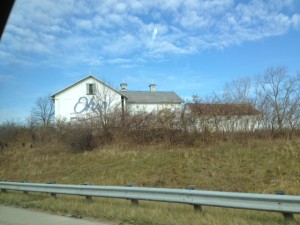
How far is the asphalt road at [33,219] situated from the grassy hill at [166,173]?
61cm

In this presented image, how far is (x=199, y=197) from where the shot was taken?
9438mm

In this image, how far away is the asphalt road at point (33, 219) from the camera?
31.9ft

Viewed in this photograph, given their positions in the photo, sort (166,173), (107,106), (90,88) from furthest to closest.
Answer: (90,88), (107,106), (166,173)

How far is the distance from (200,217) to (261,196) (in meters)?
1.51

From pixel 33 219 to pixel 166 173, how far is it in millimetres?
9258

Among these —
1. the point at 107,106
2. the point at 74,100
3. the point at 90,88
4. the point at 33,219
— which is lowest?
the point at 33,219

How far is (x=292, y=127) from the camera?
25172mm

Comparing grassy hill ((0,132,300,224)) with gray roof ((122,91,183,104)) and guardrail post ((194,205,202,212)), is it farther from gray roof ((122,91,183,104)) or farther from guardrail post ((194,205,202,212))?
gray roof ((122,91,183,104))

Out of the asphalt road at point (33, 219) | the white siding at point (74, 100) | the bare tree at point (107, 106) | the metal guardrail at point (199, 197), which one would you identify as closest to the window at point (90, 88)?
the white siding at point (74, 100)

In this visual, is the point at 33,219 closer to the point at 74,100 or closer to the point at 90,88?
the point at 74,100

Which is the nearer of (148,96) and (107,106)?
(107,106)

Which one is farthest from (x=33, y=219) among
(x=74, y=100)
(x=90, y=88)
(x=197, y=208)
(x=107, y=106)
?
(x=90, y=88)

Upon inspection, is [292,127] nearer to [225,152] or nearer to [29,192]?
[225,152]

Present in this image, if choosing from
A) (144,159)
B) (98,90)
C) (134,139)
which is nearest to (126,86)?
(98,90)
